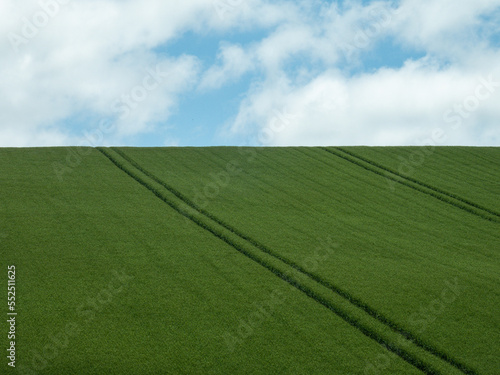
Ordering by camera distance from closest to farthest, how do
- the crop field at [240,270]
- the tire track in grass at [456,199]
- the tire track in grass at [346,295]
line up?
the crop field at [240,270] < the tire track in grass at [346,295] < the tire track in grass at [456,199]

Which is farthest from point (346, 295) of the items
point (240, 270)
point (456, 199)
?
point (456, 199)

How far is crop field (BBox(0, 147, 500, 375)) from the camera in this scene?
38.1 feet

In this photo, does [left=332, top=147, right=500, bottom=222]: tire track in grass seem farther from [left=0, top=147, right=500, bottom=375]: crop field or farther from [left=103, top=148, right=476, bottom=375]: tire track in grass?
[left=103, top=148, right=476, bottom=375]: tire track in grass

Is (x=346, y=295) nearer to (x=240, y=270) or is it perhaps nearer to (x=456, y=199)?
(x=240, y=270)

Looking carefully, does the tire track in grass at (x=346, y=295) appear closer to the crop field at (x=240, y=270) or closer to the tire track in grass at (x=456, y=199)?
the crop field at (x=240, y=270)

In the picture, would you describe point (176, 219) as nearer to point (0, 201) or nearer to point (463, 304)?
point (0, 201)

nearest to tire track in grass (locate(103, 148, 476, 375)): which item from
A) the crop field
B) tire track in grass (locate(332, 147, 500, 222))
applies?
the crop field

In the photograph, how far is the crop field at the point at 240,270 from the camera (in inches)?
458

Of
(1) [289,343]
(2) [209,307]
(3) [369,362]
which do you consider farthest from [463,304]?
(2) [209,307]

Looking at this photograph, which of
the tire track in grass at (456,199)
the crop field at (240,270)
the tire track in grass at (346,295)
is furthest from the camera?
the tire track in grass at (456,199)

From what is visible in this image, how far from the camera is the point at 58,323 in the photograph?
39.7 ft

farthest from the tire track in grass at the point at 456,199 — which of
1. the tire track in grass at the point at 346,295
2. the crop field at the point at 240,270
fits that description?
the tire track in grass at the point at 346,295

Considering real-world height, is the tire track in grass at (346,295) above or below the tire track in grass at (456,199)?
below

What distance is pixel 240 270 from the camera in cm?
1580
